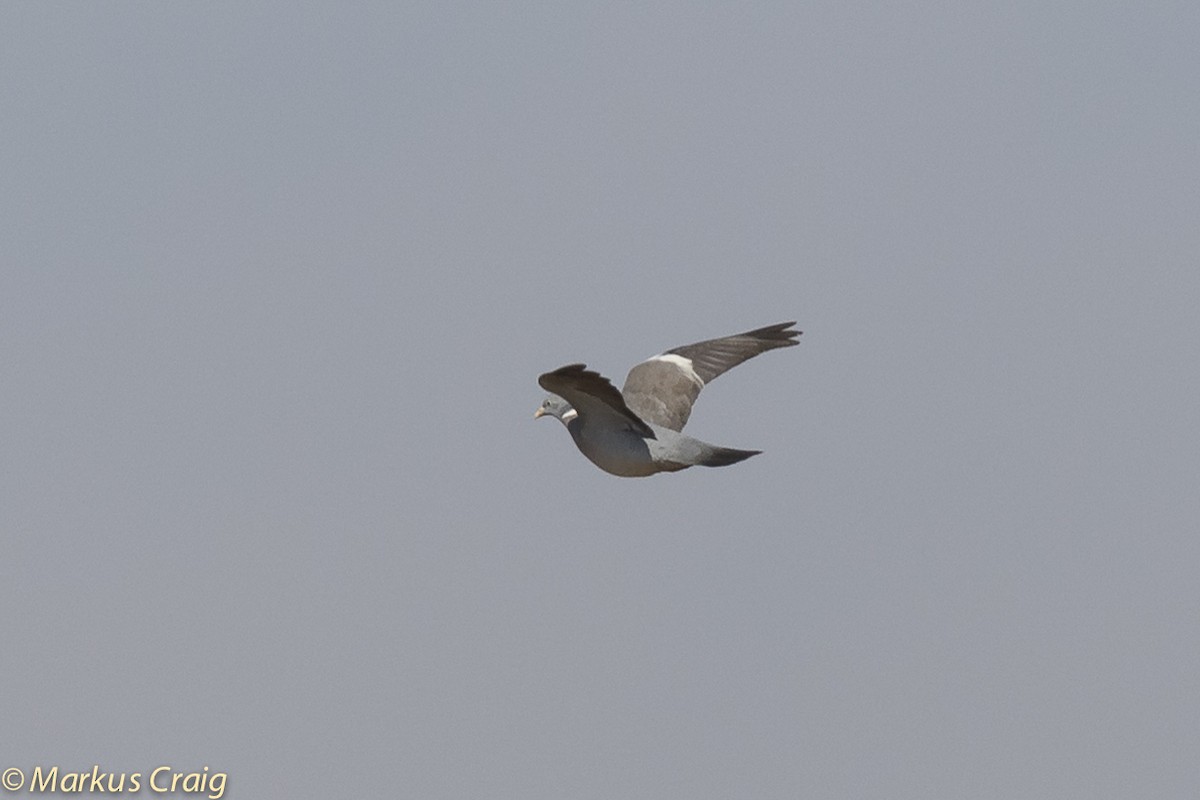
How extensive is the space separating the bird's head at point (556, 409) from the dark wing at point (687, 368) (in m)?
2.04

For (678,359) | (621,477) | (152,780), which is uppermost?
(678,359)

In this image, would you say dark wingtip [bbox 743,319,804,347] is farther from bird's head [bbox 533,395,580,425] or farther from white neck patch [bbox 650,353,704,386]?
bird's head [bbox 533,395,580,425]

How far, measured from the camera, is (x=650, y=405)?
20422 millimetres

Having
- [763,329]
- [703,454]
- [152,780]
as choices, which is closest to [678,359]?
[763,329]

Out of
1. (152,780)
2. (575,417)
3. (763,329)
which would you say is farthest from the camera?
(763,329)

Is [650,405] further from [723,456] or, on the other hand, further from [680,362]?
[723,456]

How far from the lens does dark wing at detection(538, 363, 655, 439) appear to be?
15547 mm

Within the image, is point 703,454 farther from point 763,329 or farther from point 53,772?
point 53,772

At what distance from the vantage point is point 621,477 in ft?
59.4

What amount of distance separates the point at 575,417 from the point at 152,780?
4933mm

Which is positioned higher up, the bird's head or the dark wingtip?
the dark wingtip

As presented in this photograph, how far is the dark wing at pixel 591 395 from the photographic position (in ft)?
51.0

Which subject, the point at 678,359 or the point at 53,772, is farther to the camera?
the point at 678,359

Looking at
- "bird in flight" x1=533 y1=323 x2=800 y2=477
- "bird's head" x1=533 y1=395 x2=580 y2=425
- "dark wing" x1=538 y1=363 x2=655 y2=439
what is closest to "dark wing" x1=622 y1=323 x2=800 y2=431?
"bird in flight" x1=533 y1=323 x2=800 y2=477
